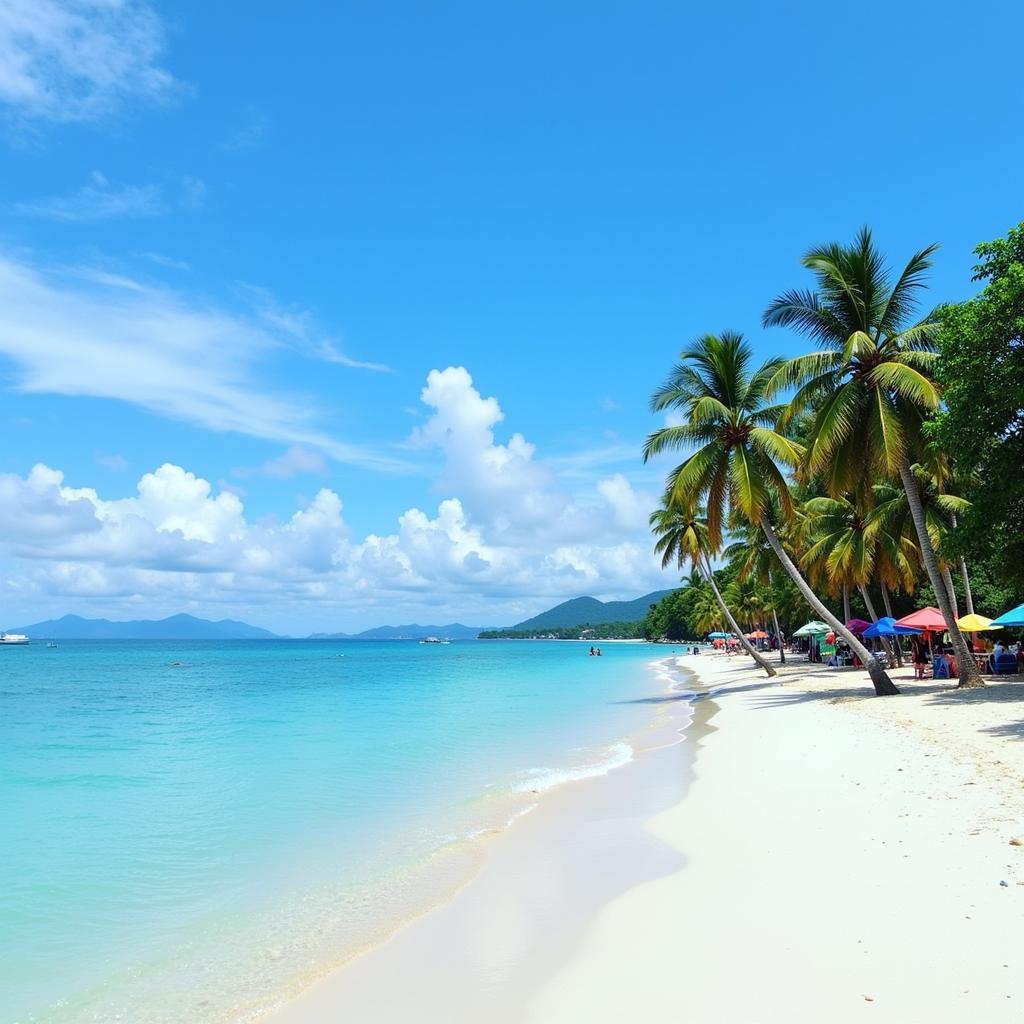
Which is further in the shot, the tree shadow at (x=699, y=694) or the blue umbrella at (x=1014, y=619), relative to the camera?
the tree shadow at (x=699, y=694)

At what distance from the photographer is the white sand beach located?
163 inches

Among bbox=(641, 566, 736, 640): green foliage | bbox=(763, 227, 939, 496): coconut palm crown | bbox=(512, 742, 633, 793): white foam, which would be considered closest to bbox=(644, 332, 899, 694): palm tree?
bbox=(763, 227, 939, 496): coconut palm crown

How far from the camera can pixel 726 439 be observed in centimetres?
2202

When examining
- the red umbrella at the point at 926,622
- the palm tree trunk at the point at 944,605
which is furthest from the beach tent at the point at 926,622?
the palm tree trunk at the point at 944,605

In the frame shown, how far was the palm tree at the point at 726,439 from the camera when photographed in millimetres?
21250

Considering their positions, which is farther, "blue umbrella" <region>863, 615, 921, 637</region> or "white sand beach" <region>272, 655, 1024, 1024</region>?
"blue umbrella" <region>863, 615, 921, 637</region>

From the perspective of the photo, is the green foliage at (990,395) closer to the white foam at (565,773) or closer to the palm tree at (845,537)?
the white foam at (565,773)

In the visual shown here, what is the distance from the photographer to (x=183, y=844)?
961 centimetres

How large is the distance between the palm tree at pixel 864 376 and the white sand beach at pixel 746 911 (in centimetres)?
821

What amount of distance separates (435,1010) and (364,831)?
5634 mm

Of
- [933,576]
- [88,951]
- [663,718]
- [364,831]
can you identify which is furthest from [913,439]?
[88,951]

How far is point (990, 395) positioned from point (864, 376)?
4.26 m

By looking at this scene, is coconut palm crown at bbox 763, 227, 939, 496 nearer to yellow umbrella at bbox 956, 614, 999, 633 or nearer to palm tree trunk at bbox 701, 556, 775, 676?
yellow umbrella at bbox 956, 614, 999, 633

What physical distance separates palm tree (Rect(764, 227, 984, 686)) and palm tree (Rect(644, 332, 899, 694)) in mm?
2470
